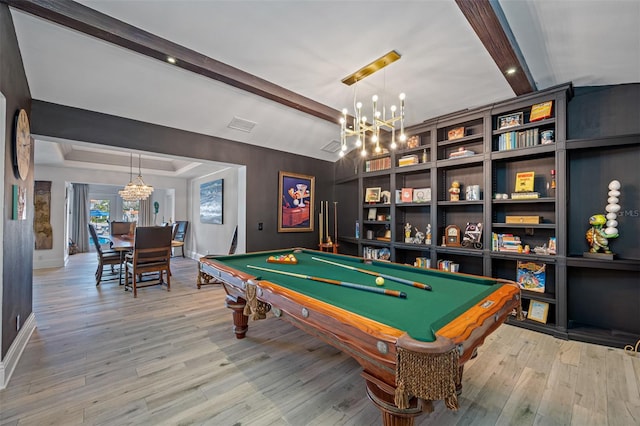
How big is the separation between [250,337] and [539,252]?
3.36 metres

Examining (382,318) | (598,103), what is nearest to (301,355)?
(382,318)

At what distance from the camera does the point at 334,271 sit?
7.68 feet

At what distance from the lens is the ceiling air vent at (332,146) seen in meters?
4.97

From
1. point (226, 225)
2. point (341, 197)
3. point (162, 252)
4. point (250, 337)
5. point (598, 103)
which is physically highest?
point (598, 103)

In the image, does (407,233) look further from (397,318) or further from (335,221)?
(397,318)

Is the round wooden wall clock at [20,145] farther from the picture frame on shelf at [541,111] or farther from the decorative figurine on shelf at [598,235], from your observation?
the decorative figurine on shelf at [598,235]

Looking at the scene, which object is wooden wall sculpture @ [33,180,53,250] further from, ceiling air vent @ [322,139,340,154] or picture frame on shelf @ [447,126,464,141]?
picture frame on shelf @ [447,126,464,141]

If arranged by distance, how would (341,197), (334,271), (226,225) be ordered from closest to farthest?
1. (334,271)
2. (341,197)
3. (226,225)

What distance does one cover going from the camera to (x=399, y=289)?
179 cm

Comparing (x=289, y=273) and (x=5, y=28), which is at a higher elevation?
(x=5, y=28)

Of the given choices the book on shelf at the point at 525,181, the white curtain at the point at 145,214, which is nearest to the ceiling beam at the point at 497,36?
the book on shelf at the point at 525,181

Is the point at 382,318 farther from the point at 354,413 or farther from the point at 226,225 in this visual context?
the point at 226,225

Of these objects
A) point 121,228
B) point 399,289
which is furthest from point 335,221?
point 121,228

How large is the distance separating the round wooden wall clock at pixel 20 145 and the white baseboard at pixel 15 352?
143cm
